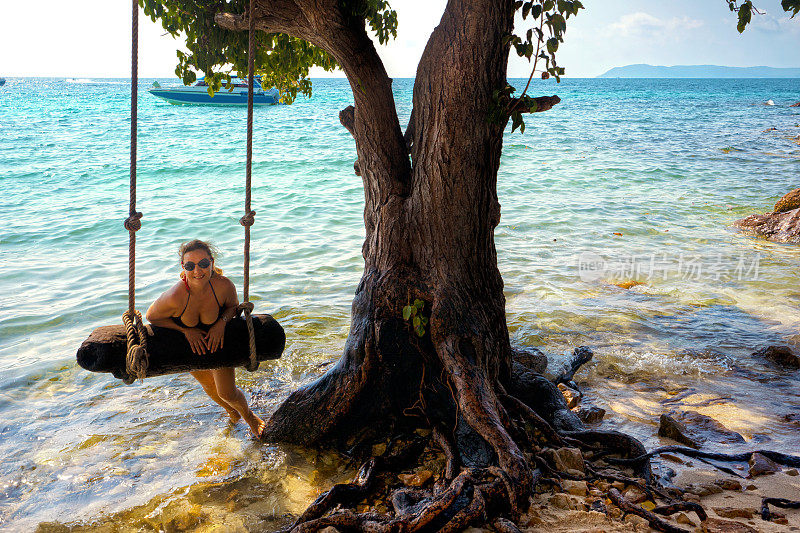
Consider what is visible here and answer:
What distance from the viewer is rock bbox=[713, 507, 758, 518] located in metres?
2.90

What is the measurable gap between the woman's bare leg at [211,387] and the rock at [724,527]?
3.06 meters

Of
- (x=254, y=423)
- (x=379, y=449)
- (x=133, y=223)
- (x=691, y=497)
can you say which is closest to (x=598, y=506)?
(x=691, y=497)

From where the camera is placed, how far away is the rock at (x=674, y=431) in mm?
3832

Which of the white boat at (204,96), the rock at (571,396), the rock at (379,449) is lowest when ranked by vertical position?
the rock at (379,449)

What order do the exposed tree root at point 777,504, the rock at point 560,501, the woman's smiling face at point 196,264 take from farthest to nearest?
the woman's smiling face at point 196,264 < the rock at point 560,501 < the exposed tree root at point 777,504

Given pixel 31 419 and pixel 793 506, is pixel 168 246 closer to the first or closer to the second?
pixel 31 419

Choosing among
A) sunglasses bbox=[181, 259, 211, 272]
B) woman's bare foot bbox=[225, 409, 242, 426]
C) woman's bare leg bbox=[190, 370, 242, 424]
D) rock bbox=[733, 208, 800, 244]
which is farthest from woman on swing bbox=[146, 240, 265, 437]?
rock bbox=[733, 208, 800, 244]

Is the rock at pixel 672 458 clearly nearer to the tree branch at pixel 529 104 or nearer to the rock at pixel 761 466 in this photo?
the rock at pixel 761 466

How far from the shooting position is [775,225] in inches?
411

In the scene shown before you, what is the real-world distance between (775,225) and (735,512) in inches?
364

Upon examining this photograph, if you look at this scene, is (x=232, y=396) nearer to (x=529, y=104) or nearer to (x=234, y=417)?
(x=234, y=417)

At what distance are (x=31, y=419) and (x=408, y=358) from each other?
3.21 metres

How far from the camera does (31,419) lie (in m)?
4.71

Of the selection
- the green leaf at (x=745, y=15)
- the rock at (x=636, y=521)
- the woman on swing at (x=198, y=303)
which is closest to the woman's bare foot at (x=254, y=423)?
the woman on swing at (x=198, y=303)
